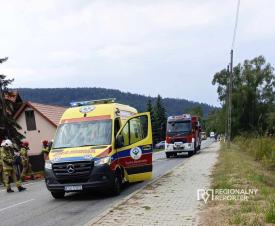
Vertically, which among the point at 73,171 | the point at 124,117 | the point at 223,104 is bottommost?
the point at 73,171

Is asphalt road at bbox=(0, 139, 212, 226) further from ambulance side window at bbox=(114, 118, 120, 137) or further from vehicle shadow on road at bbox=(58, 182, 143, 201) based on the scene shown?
ambulance side window at bbox=(114, 118, 120, 137)

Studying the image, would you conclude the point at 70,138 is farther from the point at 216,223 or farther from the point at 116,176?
the point at 216,223

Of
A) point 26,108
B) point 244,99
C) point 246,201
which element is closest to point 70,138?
point 246,201

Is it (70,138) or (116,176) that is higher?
(70,138)

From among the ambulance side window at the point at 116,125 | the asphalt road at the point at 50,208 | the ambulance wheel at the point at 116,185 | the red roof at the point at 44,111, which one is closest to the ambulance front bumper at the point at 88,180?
the ambulance wheel at the point at 116,185

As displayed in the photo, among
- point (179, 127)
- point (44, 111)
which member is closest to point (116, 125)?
point (179, 127)

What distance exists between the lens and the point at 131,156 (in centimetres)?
1494

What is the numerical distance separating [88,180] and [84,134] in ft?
5.77

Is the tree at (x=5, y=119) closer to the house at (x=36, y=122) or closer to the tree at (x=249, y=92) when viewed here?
the house at (x=36, y=122)

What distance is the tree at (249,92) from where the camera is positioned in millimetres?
76125

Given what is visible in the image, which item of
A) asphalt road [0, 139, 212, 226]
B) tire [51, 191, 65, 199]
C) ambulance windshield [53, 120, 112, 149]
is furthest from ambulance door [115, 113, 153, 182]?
tire [51, 191, 65, 199]

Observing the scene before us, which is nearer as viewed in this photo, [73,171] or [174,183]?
[73,171]

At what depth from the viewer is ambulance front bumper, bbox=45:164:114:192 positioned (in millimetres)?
13078

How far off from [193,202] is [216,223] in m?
2.79
